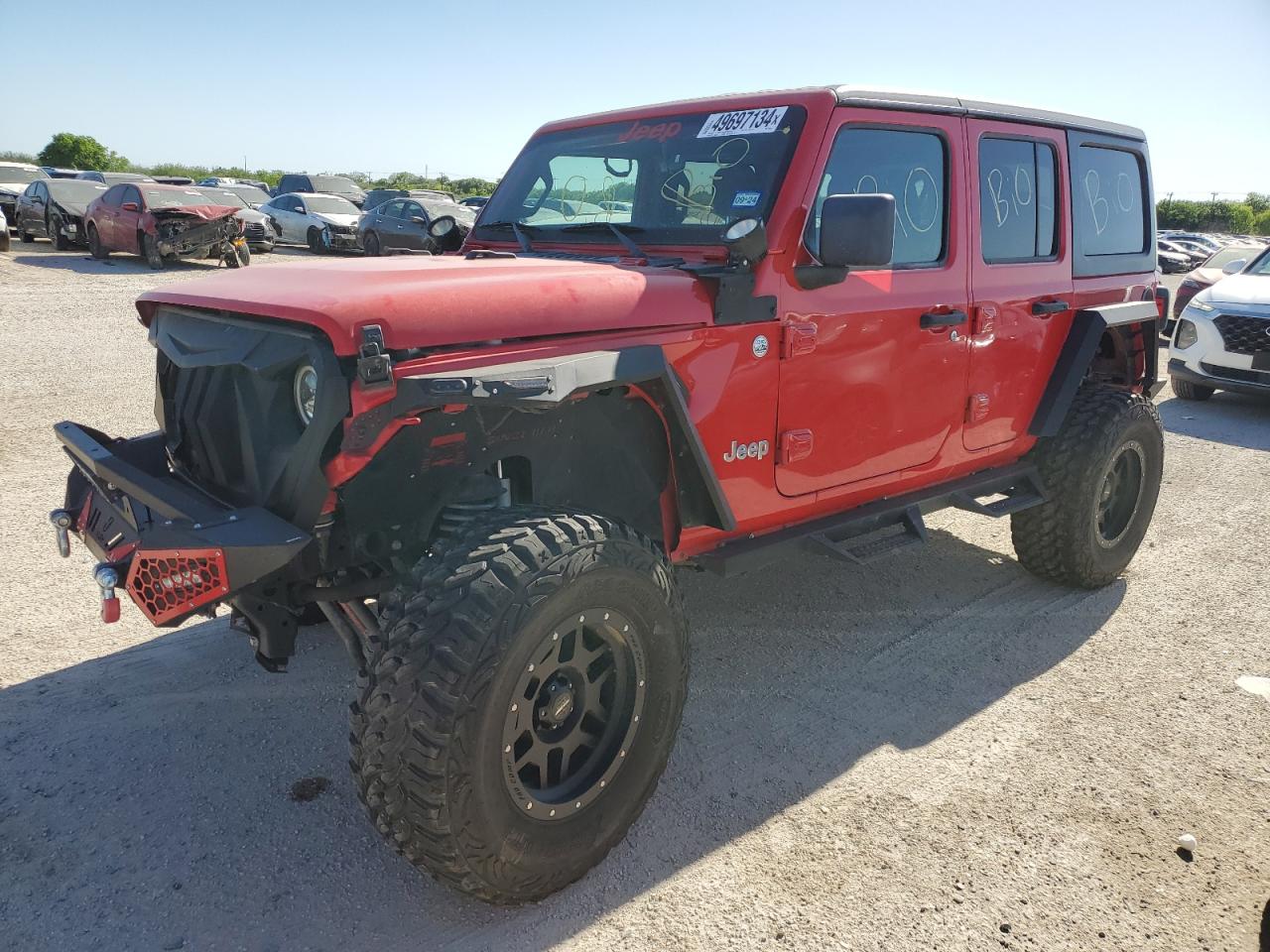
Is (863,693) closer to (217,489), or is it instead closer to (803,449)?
(803,449)

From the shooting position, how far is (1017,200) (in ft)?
13.3

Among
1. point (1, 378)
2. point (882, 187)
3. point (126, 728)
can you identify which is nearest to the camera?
point (126, 728)

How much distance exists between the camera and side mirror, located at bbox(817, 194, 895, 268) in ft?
9.22

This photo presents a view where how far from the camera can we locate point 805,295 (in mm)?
3158

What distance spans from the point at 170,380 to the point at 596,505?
1.51 m

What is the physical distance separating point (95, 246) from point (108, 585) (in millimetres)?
17910

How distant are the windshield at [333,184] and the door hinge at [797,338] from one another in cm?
2944

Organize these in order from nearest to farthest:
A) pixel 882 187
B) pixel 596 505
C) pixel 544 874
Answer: pixel 544 874 → pixel 596 505 → pixel 882 187

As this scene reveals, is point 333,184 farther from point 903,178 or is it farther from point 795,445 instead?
point 795,445

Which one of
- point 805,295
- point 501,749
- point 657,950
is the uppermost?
point 805,295

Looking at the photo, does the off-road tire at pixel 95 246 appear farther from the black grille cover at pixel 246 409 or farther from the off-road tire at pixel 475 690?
the off-road tire at pixel 475 690

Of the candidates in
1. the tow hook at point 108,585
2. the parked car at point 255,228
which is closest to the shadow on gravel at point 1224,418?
the tow hook at point 108,585

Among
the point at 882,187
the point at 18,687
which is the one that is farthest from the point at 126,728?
the point at 882,187

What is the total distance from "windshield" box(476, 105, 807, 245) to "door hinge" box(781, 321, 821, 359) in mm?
385
